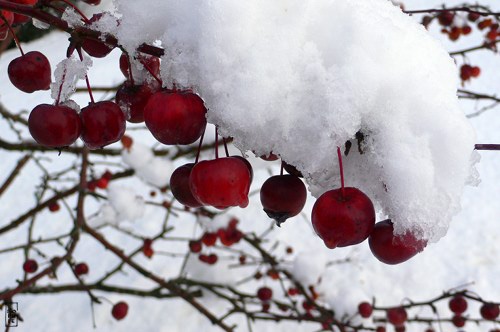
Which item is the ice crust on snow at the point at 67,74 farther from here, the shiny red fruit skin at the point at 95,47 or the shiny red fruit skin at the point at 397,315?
the shiny red fruit skin at the point at 397,315

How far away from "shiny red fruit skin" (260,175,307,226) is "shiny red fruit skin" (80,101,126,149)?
0.91ft

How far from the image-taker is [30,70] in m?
0.88

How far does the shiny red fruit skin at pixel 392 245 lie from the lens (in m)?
0.65

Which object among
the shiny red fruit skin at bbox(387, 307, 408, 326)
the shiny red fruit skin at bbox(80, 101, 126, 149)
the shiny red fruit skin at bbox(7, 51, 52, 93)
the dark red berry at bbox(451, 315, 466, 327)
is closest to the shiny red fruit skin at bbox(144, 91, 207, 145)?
the shiny red fruit skin at bbox(80, 101, 126, 149)

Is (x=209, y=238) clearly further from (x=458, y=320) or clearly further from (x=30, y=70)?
(x=30, y=70)

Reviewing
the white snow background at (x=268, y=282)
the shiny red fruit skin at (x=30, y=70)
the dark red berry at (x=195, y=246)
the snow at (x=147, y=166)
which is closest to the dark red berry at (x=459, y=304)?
the white snow background at (x=268, y=282)

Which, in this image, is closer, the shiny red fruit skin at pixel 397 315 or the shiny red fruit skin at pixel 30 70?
the shiny red fruit skin at pixel 30 70

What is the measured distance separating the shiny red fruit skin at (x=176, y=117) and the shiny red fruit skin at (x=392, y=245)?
12.1 inches

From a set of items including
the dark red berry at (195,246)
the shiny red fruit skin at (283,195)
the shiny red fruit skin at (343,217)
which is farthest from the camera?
the dark red berry at (195,246)

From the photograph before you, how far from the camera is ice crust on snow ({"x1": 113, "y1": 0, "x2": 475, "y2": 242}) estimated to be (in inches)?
25.6

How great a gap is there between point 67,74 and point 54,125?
13cm

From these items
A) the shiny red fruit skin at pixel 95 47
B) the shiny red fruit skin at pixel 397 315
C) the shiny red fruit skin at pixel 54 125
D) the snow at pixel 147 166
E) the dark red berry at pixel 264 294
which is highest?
the snow at pixel 147 166

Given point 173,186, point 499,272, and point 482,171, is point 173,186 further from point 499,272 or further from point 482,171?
point 482,171

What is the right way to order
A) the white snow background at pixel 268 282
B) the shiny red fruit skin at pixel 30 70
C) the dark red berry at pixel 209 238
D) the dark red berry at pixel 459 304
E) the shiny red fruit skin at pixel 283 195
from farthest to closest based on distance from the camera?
the white snow background at pixel 268 282
the dark red berry at pixel 209 238
the dark red berry at pixel 459 304
the shiny red fruit skin at pixel 30 70
the shiny red fruit skin at pixel 283 195
